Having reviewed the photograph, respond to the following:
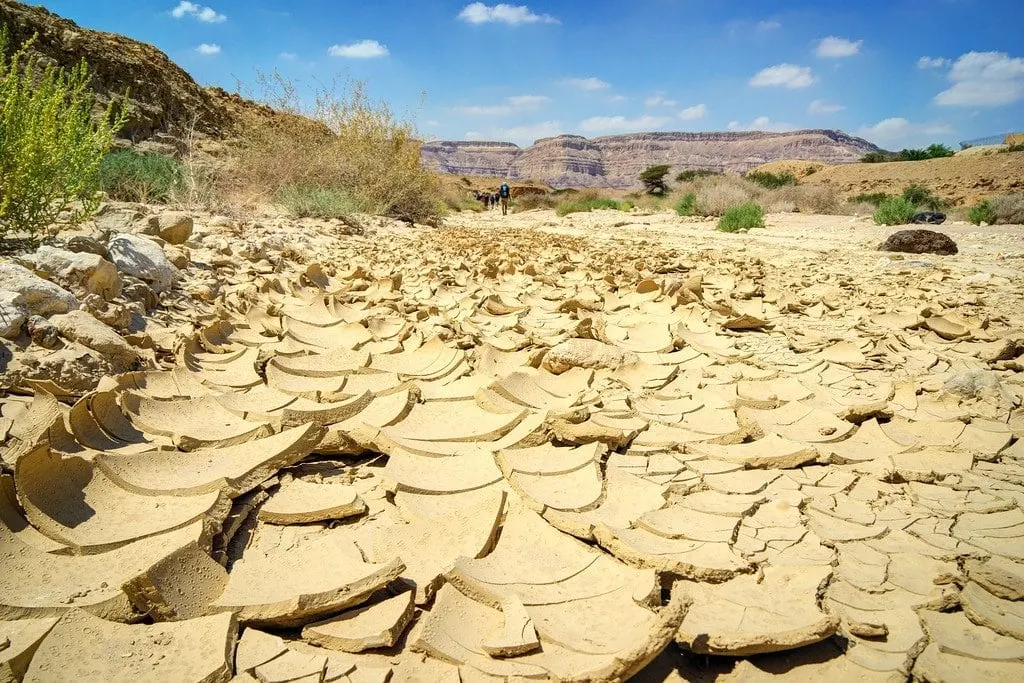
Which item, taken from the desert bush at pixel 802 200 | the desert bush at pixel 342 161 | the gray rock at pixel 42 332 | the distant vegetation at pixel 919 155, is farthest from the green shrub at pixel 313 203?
the distant vegetation at pixel 919 155

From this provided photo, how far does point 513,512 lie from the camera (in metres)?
1.33

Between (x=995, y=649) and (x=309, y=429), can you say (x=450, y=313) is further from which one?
(x=995, y=649)

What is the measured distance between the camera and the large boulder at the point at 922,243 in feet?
21.2

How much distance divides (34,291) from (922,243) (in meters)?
7.51

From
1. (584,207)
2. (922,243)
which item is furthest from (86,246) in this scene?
(584,207)

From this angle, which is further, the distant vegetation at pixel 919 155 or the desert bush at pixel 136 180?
the distant vegetation at pixel 919 155

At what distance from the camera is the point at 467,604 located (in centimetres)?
103

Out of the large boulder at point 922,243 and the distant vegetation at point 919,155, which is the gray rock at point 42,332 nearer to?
the large boulder at point 922,243

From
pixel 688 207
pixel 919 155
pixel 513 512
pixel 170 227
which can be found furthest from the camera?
pixel 919 155

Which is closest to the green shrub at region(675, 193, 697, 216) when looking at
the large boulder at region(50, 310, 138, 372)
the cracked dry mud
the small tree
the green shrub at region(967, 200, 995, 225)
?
the green shrub at region(967, 200, 995, 225)

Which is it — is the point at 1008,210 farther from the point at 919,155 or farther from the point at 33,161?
the point at 919,155

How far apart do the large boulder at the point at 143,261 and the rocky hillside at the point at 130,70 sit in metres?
7.41

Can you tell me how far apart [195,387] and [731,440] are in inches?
66.2

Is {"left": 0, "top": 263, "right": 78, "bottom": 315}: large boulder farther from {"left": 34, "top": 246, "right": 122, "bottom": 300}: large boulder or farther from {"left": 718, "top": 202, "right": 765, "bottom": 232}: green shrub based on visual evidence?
{"left": 718, "top": 202, "right": 765, "bottom": 232}: green shrub
